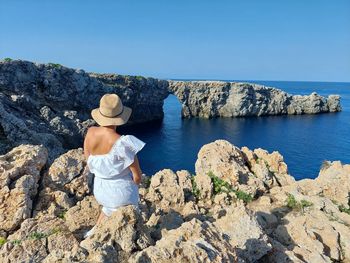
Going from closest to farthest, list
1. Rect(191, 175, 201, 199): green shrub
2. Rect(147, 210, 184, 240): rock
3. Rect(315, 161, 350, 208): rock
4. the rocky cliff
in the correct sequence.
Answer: Rect(147, 210, 184, 240): rock
Rect(191, 175, 201, 199): green shrub
Rect(315, 161, 350, 208): rock
the rocky cliff

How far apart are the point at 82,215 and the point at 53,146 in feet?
72.8

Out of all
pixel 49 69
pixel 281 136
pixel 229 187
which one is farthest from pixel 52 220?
pixel 281 136

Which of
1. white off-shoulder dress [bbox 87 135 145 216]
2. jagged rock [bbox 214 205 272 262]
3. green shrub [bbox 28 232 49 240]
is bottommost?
jagged rock [bbox 214 205 272 262]

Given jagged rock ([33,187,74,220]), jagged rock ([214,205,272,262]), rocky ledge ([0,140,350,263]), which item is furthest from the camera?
jagged rock ([33,187,74,220])

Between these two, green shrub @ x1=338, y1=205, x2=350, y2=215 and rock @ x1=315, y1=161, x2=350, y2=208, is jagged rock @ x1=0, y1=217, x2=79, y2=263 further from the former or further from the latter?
rock @ x1=315, y1=161, x2=350, y2=208

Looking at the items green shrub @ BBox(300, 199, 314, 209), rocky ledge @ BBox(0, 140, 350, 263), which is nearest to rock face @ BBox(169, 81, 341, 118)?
rocky ledge @ BBox(0, 140, 350, 263)

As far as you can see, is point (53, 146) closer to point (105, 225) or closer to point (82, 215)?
point (82, 215)

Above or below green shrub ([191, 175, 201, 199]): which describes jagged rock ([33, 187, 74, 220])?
above

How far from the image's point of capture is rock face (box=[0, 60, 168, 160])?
30.9 m

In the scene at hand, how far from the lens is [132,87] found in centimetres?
9875

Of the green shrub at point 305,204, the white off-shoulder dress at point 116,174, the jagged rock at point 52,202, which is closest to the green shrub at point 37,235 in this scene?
the white off-shoulder dress at point 116,174

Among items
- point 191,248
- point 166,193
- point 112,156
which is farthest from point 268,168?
point 112,156

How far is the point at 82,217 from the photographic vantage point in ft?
33.3

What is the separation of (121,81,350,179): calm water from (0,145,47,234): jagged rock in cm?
3976
